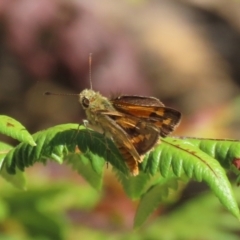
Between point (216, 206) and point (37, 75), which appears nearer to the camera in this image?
point (216, 206)

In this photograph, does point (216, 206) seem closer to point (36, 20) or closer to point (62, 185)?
point (62, 185)

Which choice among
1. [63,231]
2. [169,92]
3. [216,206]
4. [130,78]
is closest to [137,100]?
[63,231]

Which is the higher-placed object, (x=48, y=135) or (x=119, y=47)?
(x=48, y=135)

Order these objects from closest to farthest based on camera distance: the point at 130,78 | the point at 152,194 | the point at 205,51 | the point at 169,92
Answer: the point at 152,194 < the point at 130,78 < the point at 169,92 < the point at 205,51

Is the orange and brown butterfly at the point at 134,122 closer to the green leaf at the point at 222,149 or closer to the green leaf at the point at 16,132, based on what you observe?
the green leaf at the point at 222,149

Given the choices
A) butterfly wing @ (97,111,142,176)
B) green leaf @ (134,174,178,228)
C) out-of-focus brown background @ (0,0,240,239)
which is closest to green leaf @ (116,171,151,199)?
green leaf @ (134,174,178,228)

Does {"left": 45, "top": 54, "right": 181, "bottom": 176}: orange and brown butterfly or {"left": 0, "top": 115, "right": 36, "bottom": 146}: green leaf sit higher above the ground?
{"left": 45, "top": 54, "right": 181, "bottom": 176}: orange and brown butterfly

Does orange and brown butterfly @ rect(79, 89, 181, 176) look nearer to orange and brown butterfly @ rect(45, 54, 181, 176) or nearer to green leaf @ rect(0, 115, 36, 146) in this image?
orange and brown butterfly @ rect(45, 54, 181, 176)
